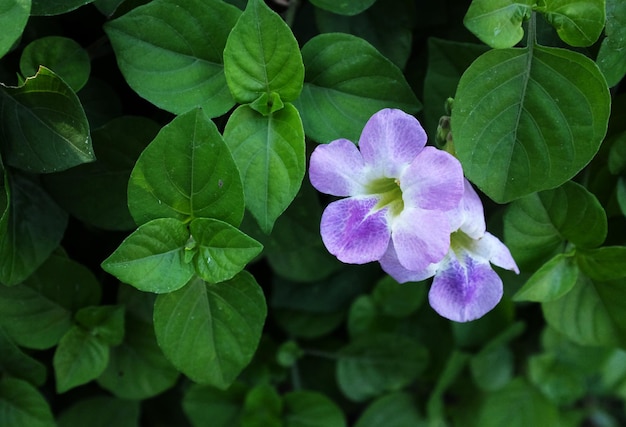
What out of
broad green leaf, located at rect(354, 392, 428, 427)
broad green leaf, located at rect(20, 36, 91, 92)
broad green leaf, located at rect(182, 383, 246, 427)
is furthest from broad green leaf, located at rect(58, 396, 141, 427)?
broad green leaf, located at rect(20, 36, 91, 92)

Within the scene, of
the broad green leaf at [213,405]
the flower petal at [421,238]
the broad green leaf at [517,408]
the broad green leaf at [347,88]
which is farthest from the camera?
the broad green leaf at [517,408]

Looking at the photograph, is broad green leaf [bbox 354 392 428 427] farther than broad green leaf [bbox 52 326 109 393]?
Yes

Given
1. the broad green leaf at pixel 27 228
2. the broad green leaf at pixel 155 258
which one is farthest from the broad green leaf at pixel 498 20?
the broad green leaf at pixel 27 228

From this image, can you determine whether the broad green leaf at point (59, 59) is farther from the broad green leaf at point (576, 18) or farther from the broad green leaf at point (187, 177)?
the broad green leaf at point (576, 18)

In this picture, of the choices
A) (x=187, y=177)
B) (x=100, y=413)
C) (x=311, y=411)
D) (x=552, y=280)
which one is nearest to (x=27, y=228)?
(x=187, y=177)

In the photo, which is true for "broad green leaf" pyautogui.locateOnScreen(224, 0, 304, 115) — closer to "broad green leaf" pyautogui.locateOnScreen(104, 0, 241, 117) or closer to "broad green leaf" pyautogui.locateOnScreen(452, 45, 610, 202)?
"broad green leaf" pyautogui.locateOnScreen(104, 0, 241, 117)

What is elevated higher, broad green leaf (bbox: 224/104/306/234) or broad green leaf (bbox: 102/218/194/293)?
broad green leaf (bbox: 224/104/306/234)

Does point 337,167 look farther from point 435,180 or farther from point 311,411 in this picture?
point 311,411
